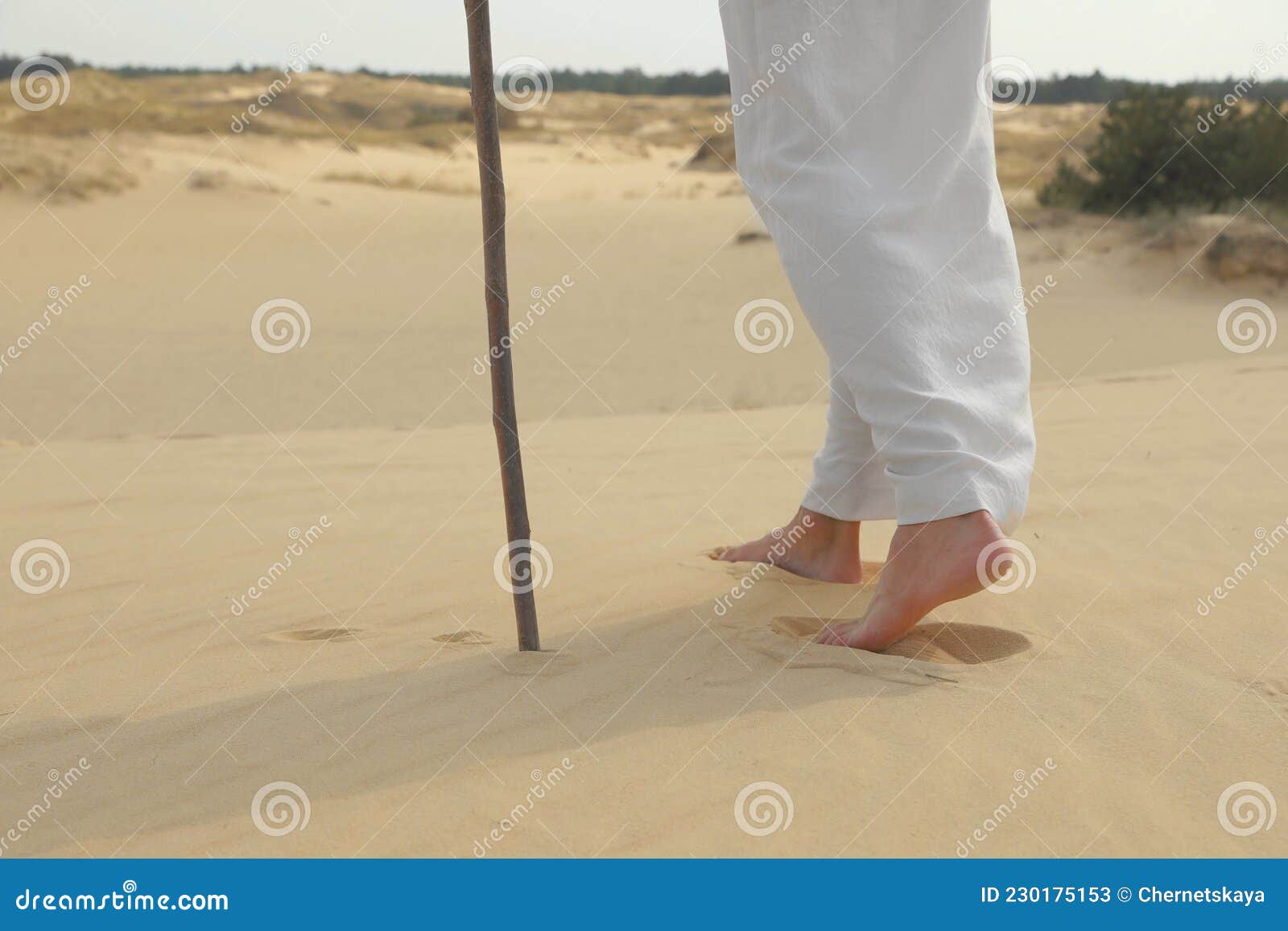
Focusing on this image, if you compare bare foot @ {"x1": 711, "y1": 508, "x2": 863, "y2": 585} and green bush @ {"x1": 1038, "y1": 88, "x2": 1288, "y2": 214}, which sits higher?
green bush @ {"x1": 1038, "y1": 88, "x2": 1288, "y2": 214}

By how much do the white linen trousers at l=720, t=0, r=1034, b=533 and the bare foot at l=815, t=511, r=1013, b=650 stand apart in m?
0.04

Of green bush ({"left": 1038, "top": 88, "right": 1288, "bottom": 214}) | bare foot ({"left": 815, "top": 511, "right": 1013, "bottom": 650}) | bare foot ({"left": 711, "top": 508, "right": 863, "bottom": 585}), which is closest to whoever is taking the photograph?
bare foot ({"left": 815, "top": 511, "right": 1013, "bottom": 650})

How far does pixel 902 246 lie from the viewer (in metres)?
2.32

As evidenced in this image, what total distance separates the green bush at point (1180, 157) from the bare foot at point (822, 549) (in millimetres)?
11623

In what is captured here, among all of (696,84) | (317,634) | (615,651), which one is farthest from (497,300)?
(696,84)

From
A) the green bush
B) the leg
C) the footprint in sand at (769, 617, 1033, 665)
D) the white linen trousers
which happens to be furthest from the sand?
the green bush

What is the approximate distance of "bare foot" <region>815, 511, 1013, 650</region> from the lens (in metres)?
2.25

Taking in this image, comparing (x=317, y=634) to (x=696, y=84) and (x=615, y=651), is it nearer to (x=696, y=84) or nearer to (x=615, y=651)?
(x=615, y=651)

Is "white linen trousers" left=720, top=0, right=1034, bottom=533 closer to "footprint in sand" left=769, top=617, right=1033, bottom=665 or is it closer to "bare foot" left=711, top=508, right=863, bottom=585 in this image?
"footprint in sand" left=769, top=617, right=1033, bottom=665

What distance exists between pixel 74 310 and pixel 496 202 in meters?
9.67

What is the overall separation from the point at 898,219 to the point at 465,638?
1281 mm

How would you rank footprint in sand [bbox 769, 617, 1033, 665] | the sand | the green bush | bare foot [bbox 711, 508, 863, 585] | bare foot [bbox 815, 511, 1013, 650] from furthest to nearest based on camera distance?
the green bush → bare foot [bbox 711, 508, 863, 585] → footprint in sand [bbox 769, 617, 1033, 665] → bare foot [bbox 815, 511, 1013, 650] → the sand

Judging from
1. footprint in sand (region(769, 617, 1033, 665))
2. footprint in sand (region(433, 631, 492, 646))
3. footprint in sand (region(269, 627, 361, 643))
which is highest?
footprint in sand (region(269, 627, 361, 643))

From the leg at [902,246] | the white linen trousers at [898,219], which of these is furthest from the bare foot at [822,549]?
the white linen trousers at [898,219]
